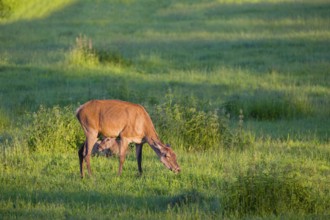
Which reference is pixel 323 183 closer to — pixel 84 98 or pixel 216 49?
pixel 84 98

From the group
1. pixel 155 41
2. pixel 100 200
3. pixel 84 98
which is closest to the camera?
pixel 100 200

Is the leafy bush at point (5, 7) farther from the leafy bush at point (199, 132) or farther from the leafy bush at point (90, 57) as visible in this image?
the leafy bush at point (199, 132)

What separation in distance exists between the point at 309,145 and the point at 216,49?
1428cm

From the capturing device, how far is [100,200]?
9516mm

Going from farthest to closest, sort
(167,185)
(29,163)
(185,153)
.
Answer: (185,153) → (29,163) → (167,185)

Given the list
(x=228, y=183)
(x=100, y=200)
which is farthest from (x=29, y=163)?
(x=228, y=183)

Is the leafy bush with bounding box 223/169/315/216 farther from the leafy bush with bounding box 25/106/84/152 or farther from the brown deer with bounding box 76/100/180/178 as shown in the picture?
the leafy bush with bounding box 25/106/84/152

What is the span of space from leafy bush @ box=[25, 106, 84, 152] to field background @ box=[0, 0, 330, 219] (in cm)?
2

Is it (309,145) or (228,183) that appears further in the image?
(309,145)

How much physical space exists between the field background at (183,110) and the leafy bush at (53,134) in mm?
23

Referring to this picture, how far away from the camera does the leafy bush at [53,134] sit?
12836 millimetres

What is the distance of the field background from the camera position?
30.0 feet

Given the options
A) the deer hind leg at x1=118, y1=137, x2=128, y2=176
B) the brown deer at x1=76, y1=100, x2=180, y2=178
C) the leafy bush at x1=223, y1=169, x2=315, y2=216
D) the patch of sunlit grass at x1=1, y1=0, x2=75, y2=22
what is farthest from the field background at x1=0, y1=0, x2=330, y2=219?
the patch of sunlit grass at x1=1, y1=0, x2=75, y2=22

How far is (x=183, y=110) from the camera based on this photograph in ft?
46.1
